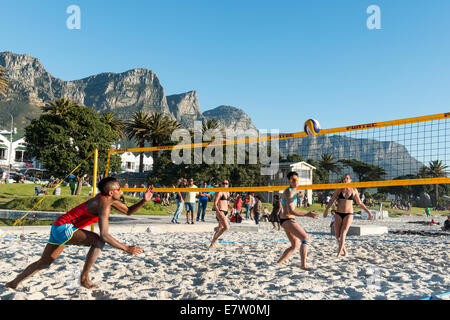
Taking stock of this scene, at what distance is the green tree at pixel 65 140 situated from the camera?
103ft

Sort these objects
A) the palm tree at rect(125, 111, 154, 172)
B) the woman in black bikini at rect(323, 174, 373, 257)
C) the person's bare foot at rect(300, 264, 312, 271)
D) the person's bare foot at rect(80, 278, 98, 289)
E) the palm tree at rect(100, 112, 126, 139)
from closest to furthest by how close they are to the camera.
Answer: the person's bare foot at rect(80, 278, 98, 289) < the person's bare foot at rect(300, 264, 312, 271) < the woman in black bikini at rect(323, 174, 373, 257) < the palm tree at rect(100, 112, 126, 139) < the palm tree at rect(125, 111, 154, 172)

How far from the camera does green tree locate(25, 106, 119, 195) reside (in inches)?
1232

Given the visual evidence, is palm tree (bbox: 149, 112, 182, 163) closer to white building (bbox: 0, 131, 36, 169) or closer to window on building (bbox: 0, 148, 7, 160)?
white building (bbox: 0, 131, 36, 169)

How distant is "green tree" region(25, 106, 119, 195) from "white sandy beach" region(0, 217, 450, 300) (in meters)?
26.4

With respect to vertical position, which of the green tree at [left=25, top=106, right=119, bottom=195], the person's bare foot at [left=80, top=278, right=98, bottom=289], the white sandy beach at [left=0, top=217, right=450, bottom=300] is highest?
the green tree at [left=25, top=106, right=119, bottom=195]

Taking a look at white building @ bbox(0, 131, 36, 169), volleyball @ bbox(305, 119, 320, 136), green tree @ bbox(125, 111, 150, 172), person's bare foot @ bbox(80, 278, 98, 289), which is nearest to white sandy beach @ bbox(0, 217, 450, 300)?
person's bare foot @ bbox(80, 278, 98, 289)

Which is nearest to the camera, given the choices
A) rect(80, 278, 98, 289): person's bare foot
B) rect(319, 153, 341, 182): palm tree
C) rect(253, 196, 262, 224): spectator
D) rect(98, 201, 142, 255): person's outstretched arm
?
rect(98, 201, 142, 255): person's outstretched arm

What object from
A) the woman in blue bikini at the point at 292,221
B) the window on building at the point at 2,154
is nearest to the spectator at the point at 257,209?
the woman in blue bikini at the point at 292,221

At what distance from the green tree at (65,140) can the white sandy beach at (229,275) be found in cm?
2640

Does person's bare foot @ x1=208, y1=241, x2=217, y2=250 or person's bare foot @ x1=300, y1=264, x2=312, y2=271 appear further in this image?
person's bare foot @ x1=208, y1=241, x2=217, y2=250

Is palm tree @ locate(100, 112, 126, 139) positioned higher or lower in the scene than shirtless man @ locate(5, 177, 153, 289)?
higher

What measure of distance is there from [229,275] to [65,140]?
3138 cm

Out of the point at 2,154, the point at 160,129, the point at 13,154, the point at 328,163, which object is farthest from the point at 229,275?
the point at 13,154
